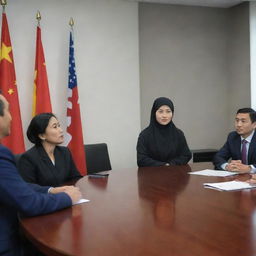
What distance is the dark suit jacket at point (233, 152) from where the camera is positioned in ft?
9.73

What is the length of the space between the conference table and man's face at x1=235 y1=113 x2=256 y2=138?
38.0 inches

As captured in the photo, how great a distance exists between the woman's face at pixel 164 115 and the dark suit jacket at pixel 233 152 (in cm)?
62

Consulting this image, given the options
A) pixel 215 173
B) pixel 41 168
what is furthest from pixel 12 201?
pixel 215 173

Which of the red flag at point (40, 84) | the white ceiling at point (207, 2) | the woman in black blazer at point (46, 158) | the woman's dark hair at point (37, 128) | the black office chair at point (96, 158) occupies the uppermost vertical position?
the white ceiling at point (207, 2)

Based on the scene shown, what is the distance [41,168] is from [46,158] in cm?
9

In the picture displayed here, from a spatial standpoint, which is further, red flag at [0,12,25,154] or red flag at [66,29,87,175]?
red flag at [66,29,87,175]

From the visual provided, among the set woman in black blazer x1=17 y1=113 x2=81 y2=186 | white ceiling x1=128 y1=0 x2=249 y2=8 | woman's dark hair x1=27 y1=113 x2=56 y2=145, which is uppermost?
white ceiling x1=128 y1=0 x2=249 y2=8

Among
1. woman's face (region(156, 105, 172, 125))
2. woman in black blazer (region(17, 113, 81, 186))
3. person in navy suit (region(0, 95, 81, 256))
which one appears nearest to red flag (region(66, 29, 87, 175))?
woman's face (region(156, 105, 172, 125))

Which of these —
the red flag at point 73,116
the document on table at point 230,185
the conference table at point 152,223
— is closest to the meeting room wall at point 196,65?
the red flag at point 73,116

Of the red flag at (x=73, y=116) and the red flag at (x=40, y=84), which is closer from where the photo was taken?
the red flag at (x=40, y=84)

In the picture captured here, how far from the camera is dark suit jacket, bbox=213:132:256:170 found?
2967 mm

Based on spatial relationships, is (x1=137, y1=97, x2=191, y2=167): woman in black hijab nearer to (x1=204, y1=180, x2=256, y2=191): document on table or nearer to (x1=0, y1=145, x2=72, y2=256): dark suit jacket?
(x1=204, y1=180, x2=256, y2=191): document on table

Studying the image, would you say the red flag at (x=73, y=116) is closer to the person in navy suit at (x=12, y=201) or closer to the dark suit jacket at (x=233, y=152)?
the dark suit jacket at (x=233, y=152)

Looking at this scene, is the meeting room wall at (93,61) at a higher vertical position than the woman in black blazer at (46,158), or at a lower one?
higher
